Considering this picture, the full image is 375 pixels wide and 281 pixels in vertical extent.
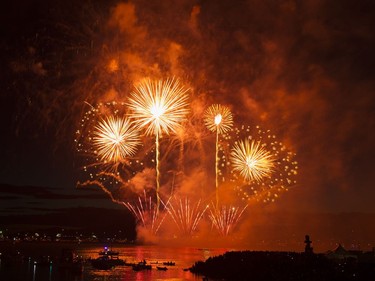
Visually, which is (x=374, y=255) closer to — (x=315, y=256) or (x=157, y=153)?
(x=315, y=256)

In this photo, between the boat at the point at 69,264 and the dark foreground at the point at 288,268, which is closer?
the dark foreground at the point at 288,268

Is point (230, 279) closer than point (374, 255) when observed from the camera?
No

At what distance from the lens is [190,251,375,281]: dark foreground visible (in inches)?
1505

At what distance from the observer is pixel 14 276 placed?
68.4 metres

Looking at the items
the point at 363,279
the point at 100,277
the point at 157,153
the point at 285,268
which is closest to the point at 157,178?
the point at 157,153

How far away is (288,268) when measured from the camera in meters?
44.1

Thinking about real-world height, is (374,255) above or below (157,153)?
below

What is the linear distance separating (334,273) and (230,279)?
18.7m

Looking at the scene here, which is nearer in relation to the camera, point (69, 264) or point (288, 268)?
point (288, 268)

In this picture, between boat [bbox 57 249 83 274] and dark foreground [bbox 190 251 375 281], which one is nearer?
dark foreground [bbox 190 251 375 281]

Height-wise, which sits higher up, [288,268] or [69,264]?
[288,268]

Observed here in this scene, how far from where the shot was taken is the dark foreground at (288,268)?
38219 mm

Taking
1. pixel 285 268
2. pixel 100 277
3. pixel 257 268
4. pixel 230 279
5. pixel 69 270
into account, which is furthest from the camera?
pixel 69 270

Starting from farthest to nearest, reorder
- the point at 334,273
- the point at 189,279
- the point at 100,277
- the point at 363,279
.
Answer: the point at 100,277 < the point at 189,279 < the point at 334,273 < the point at 363,279
